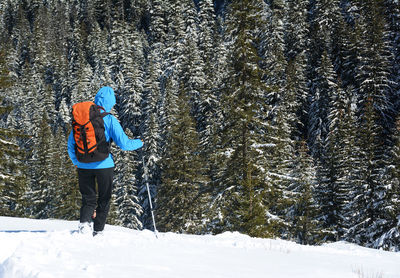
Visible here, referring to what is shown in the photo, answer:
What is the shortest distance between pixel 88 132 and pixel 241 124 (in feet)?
40.2

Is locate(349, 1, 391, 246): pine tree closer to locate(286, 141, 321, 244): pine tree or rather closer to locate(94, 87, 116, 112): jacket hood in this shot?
locate(286, 141, 321, 244): pine tree

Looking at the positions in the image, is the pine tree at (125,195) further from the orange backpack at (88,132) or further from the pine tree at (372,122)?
the orange backpack at (88,132)

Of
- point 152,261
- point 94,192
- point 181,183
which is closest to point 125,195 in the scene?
point 181,183

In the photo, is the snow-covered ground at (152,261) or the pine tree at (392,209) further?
the pine tree at (392,209)

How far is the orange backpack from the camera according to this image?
4.70 metres

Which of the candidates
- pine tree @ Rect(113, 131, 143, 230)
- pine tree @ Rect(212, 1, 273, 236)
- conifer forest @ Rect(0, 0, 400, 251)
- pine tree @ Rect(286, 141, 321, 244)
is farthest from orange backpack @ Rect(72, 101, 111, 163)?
pine tree @ Rect(113, 131, 143, 230)

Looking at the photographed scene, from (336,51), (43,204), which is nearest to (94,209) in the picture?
(43,204)

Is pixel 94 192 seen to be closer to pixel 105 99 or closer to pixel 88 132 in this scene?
pixel 88 132

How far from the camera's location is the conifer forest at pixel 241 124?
16578mm

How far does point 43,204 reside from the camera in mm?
35500

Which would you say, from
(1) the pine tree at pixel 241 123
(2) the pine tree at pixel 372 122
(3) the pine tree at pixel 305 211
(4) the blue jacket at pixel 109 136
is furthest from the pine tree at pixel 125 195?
(4) the blue jacket at pixel 109 136

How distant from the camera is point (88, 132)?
15.5 feet

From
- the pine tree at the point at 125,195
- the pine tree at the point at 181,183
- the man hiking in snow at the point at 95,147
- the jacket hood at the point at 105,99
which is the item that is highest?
the jacket hood at the point at 105,99

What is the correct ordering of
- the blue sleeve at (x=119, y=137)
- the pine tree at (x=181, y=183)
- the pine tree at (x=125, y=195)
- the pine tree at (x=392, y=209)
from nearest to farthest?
the blue sleeve at (x=119, y=137), the pine tree at (x=392, y=209), the pine tree at (x=181, y=183), the pine tree at (x=125, y=195)
